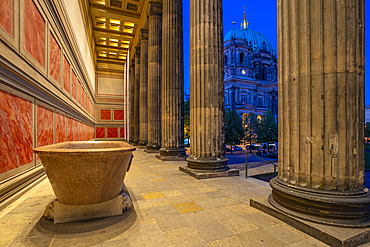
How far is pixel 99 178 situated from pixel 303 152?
3.39 metres

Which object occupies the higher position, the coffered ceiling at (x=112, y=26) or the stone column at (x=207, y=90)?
the coffered ceiling at (x=112, y=26)

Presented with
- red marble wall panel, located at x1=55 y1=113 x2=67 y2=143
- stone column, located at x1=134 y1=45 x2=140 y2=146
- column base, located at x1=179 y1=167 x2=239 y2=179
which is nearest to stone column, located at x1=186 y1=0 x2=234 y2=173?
column base, located at x1=179 y1=167 x2=239 y2=179

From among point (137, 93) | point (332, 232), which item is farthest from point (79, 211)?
point (137, 93)

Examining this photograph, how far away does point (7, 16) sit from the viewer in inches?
163

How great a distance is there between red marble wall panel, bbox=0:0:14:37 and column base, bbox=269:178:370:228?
20.6 ft

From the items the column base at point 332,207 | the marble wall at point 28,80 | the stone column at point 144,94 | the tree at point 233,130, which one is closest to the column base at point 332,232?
the column base at point 332,207

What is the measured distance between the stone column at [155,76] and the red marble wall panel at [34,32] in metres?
8.29

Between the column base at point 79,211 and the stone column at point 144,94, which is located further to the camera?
the stone column at point 144,94

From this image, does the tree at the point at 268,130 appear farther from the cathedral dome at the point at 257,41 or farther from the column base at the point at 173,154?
the cathedral dome at the point at 257,41

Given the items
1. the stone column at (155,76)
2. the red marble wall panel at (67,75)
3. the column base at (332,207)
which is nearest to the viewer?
the column base at (332,207)

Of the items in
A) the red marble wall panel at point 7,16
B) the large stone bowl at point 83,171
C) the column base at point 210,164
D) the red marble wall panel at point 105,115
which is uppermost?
the red marble wall panel at point 7,16

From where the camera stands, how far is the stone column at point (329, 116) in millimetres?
3061

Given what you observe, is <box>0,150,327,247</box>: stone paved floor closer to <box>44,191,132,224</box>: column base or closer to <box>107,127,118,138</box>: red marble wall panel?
<box>44,191,132,224</box>: column base

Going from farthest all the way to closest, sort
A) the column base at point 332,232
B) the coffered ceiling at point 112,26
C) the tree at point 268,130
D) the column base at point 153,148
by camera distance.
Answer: the tree at point 268,130
the coffered ceiling at point 112,26
the column base at point 153,148
the column base at point 332,232
